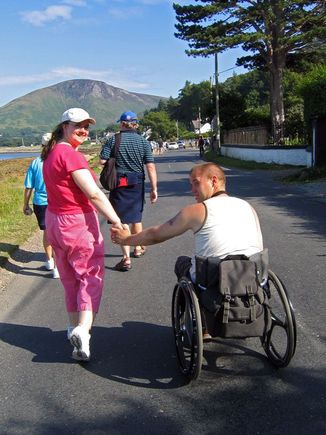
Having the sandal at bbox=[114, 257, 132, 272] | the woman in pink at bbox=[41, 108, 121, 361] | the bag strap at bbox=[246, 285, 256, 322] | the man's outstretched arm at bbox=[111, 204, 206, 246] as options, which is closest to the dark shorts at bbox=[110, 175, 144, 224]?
the sandal at bbox=[114, 257, 132, 272]

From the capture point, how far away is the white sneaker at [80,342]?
3.99 metres

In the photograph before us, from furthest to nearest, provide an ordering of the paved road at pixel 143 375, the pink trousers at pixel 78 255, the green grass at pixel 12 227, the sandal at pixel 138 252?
the green grass at pixel 12 227 < the sandal at pixel 138 252 < the pink trousers at pixel 78 255 < the paved road at pixel 143 375

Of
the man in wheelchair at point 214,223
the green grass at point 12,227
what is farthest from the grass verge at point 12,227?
the man in wheelchair at point 214,223

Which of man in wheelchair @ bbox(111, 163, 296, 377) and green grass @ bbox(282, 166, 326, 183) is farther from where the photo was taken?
green grass @ bbox(282, 166, 326, 183)

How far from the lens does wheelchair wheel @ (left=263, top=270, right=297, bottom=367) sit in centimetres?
357

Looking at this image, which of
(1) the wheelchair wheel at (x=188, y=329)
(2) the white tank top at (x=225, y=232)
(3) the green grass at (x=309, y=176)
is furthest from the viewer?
(3) the green grass at (x=309, y=176)

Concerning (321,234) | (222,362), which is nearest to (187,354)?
(222,362)

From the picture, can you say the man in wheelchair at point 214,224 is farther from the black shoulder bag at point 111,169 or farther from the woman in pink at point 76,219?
the black shoulder bag at point 111,169

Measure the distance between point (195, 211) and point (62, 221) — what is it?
3.47ft

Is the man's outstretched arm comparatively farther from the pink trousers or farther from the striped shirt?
the striped shirt

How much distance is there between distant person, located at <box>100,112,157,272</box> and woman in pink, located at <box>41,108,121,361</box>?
2.61 m

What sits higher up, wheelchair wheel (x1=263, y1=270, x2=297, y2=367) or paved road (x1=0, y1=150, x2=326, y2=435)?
wheelchair wheel (x1=263, y1=270, x2=297, y2=367)

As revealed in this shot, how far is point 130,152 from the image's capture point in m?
6.83

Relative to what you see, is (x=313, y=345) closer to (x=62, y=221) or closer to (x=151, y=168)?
(x=62, y=221)
